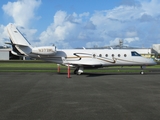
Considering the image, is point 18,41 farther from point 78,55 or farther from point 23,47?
point 78,55

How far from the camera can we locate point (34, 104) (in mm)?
10656

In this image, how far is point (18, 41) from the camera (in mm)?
29594

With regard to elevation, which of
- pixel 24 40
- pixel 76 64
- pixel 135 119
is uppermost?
pixel 24 40

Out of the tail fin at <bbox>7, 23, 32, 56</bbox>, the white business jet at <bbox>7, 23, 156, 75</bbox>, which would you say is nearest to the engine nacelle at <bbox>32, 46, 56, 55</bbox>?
the white business jet at <bbox>7, 23, 156, 75</bbox>

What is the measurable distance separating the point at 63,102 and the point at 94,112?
239 cm

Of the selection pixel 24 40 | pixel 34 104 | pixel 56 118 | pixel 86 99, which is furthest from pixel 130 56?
pixel 56 118

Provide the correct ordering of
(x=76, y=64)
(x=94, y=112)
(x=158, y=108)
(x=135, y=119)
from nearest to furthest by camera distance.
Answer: (x=135, y=119) → (x=94, y=112) → (x=158, y=108) → (x=76, y=64)

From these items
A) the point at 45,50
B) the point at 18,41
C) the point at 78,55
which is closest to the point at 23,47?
the point at 18,41

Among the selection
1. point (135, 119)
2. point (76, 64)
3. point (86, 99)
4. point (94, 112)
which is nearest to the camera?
point (135, 119)

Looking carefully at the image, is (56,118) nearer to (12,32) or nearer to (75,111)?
(75,111)

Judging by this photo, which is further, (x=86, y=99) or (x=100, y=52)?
(x=100, y=52)

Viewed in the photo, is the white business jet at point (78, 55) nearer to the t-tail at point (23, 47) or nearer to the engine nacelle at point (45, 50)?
the t-tail at point (23, 47)

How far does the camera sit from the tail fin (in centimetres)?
2944

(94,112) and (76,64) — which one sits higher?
(76,64)
